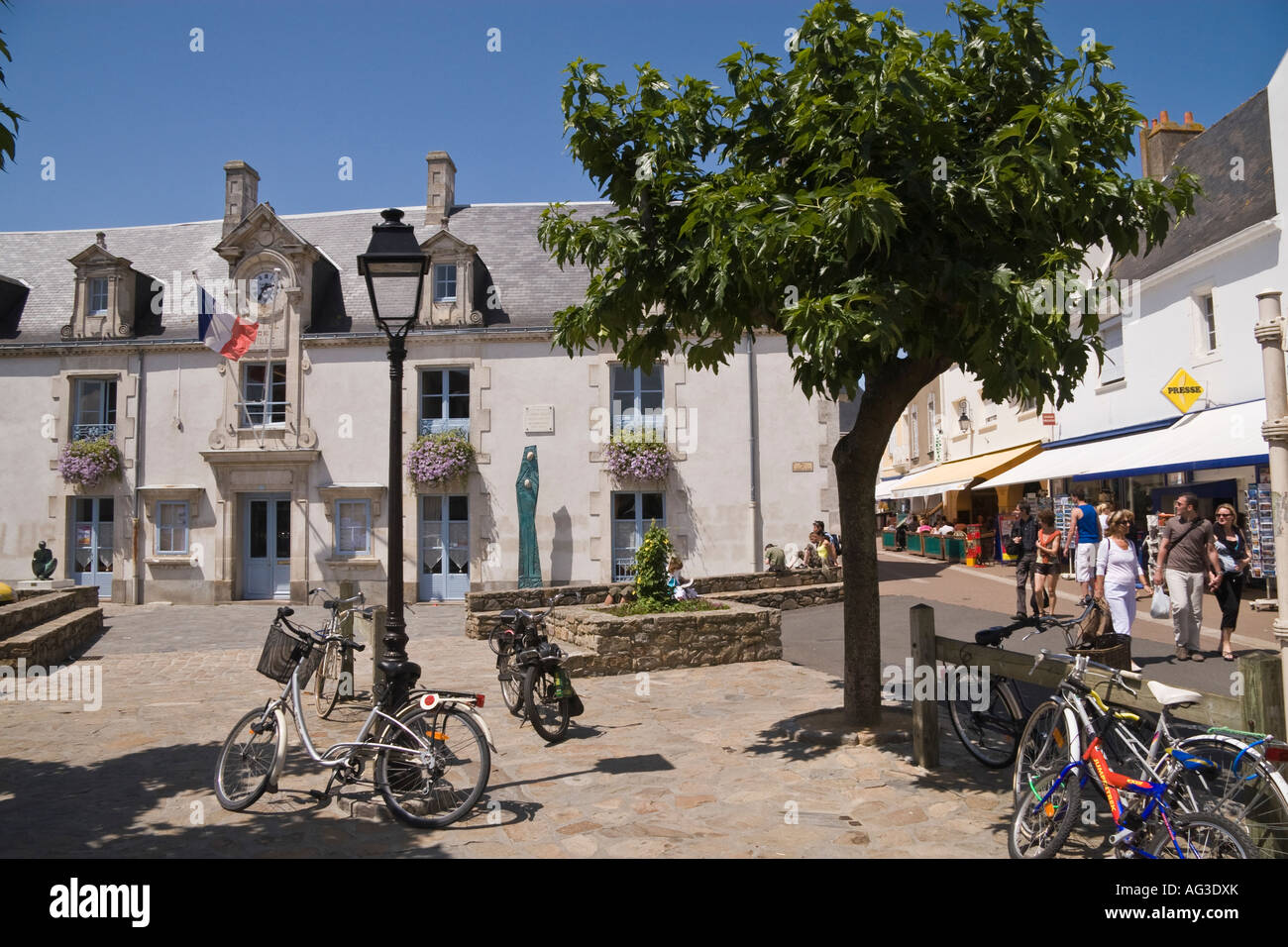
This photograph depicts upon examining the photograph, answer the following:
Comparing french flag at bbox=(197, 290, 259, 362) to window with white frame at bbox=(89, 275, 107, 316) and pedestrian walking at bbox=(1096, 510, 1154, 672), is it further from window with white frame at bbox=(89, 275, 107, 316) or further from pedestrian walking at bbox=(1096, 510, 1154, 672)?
pedestrian walking at bbox=(1096, 510, 1154, 672)

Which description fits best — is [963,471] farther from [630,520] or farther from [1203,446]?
[630,520]

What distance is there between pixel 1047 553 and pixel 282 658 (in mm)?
9485

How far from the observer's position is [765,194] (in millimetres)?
5766

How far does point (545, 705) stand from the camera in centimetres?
730

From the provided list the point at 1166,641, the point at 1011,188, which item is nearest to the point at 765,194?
the point at 1011,188

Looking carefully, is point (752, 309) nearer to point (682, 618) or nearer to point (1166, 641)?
point (682, 618)

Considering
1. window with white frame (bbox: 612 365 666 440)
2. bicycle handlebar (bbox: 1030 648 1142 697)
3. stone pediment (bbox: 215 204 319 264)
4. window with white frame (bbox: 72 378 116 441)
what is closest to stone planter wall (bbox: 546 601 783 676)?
bicycle handlebar (bbox: 1030 648 1142 697)

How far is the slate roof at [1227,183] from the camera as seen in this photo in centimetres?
1546

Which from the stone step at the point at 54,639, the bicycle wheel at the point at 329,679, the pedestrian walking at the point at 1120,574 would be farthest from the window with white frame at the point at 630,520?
→ the pedestrian walking at the point at 1120,574

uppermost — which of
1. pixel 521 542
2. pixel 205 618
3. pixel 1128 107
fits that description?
pixel 1128 107

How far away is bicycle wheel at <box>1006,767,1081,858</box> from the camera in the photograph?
157 inches

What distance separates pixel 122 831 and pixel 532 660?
122 inches

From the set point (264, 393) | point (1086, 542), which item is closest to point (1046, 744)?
point (1086, 542)

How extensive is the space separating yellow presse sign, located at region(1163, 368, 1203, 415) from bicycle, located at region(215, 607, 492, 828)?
592 inches
